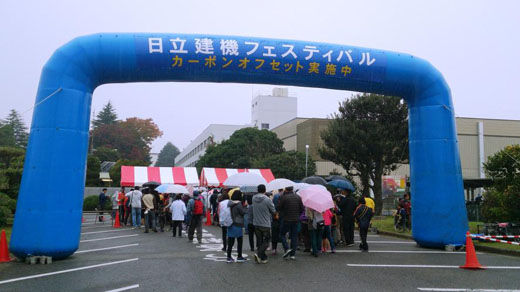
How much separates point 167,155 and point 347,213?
13941 centimetres

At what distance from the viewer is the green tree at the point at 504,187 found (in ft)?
45.9

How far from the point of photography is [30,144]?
995 centimetres

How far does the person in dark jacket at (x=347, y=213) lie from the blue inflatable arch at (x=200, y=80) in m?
1.74

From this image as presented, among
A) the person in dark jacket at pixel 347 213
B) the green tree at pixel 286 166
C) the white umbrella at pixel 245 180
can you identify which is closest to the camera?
the person in dark jacket at pixel 347 213

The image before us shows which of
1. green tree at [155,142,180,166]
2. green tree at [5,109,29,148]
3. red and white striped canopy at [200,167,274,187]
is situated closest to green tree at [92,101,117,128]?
green tree at [5,109,29,148]

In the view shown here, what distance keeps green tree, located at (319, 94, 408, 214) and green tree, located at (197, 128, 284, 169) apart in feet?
71.8

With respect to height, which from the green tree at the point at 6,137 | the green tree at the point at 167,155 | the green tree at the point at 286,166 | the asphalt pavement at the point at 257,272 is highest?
the green tree at the point at 167,155

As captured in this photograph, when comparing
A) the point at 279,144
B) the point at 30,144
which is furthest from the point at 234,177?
the point at 279,144

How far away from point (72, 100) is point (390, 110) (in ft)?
71.3

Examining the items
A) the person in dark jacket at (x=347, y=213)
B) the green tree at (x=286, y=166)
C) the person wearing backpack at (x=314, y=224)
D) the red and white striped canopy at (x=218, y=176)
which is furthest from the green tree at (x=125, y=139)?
the person wearing backpack at (x=314, y=224)

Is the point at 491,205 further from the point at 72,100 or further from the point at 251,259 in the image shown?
the point at 72,100

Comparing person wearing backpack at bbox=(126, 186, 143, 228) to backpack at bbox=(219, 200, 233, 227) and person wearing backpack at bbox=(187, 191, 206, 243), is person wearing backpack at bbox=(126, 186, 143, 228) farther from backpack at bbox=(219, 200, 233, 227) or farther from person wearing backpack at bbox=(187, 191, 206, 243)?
backpack at bbox=(219, 200, 233, 227)

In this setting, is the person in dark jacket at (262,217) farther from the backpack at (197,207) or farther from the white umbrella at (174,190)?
the white umbrella at (174,190)

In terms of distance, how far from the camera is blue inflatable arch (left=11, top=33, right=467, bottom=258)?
972cm
